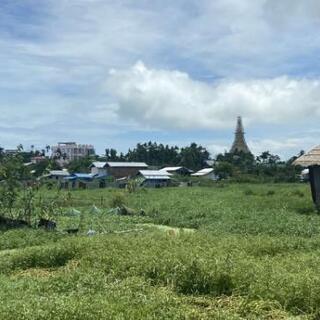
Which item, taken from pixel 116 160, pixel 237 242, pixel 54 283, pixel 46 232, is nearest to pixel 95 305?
pixel 54 283

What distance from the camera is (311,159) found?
22344 mm

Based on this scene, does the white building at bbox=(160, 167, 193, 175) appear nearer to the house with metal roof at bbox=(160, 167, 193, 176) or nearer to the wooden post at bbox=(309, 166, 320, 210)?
the house with metal roof at bbox=(160, 167, 193, 176)

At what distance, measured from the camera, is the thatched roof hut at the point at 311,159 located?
2198 centimetres

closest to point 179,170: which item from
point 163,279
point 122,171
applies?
point 122,171

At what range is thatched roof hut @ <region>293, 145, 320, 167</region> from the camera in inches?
866

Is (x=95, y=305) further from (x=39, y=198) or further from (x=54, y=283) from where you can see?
(x=39, y=198)

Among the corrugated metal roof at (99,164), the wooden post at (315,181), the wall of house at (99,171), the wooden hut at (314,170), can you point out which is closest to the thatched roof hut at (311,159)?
the wooden hut at (314,170)

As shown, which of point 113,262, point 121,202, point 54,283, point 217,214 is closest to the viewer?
point 54,283

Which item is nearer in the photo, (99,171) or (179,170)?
(99,171)

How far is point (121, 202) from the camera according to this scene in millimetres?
28766

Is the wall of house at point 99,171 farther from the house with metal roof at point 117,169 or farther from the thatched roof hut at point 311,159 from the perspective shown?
the thatched roof hut at point 311,159

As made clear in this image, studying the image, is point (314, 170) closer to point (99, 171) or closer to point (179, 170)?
point (99, 171)

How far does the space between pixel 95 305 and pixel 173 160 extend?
91.4 metres

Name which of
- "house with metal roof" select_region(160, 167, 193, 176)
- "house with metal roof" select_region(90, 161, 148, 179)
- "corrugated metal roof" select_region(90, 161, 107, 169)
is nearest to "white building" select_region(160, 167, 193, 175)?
"house with metal roof" select_region(160, 167, 193, 176)
